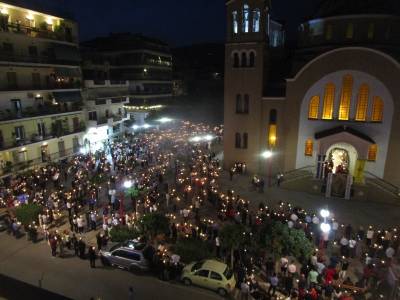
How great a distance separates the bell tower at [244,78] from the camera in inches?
1185

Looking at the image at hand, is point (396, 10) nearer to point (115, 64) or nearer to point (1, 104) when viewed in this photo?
point (1, 104)

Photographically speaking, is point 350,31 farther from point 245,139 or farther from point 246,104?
point 245,139

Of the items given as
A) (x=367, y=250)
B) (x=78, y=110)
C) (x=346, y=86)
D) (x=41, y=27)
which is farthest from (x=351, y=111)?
(x=41, y=27)

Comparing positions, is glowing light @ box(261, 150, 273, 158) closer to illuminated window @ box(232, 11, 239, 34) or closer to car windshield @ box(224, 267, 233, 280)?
illuminated window @ box(232, 11, 239, 34)

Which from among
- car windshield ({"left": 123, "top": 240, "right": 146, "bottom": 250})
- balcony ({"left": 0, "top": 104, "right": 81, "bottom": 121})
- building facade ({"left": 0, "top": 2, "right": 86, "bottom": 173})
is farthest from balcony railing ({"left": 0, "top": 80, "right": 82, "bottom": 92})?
car windshield ({"left": 123, "top": 240, "right": 146, "bottom": 250})

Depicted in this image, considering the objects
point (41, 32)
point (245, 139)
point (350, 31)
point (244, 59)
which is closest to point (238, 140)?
point (245, 139)

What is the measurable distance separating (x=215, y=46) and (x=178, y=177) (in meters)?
84.2

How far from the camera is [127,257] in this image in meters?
16.2

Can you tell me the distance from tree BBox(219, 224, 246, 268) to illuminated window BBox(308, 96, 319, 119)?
56.2 feet

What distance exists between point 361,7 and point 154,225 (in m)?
28.1

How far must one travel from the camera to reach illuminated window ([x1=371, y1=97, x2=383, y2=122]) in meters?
26.6

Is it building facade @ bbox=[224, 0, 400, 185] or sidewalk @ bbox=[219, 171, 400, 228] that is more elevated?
building facade @ bbox=[224, 0, 400, 185]

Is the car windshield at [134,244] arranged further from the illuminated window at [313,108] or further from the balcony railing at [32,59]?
the balcony railing at [32,59]

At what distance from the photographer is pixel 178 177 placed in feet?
101
